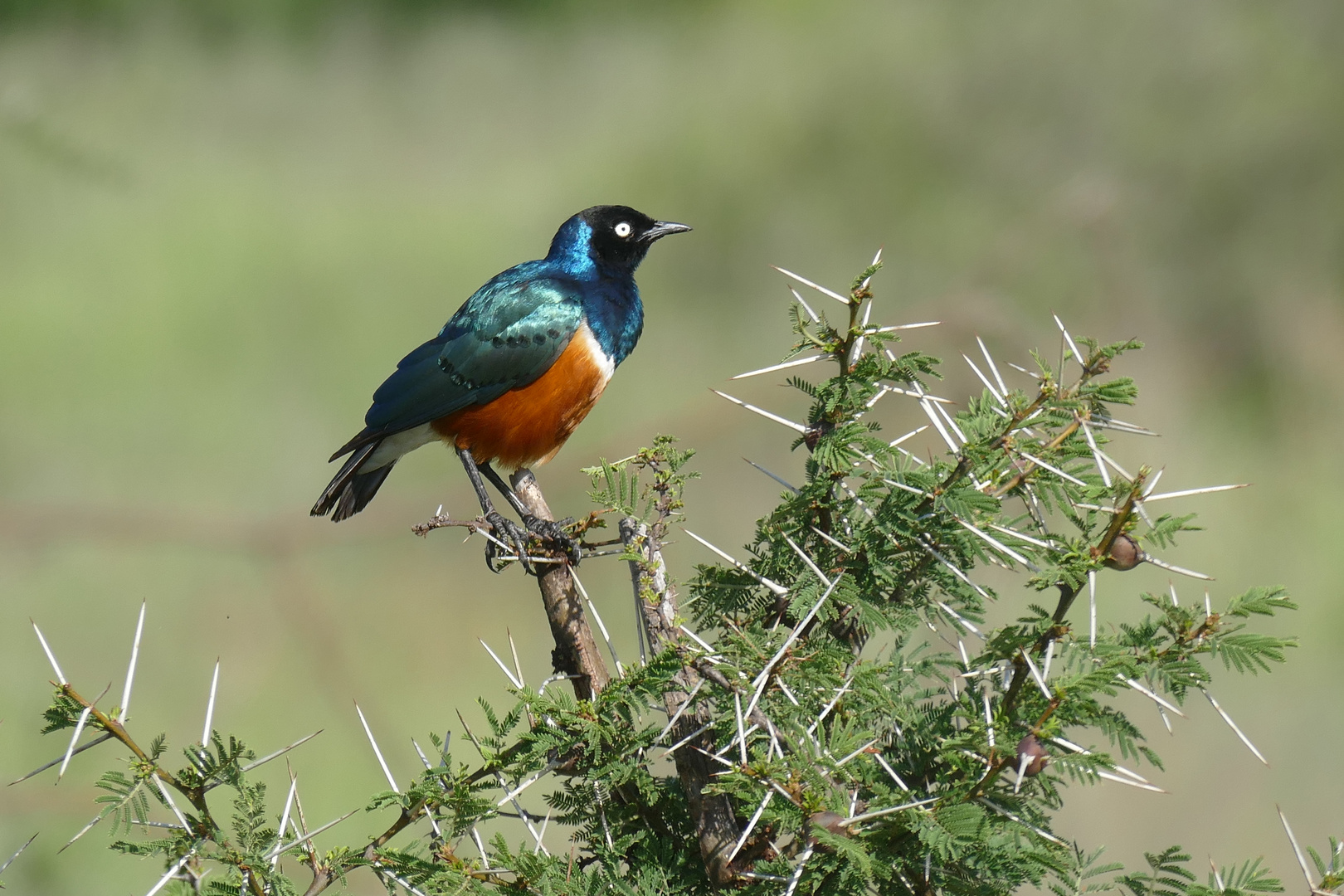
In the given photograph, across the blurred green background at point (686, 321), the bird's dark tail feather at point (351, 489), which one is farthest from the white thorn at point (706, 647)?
the blurred green background at point (686, 321)

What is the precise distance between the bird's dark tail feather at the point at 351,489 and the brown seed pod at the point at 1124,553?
2.55 metres

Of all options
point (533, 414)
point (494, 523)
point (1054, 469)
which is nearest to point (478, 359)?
point (533, 414)

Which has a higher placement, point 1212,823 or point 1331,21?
point 1331,21

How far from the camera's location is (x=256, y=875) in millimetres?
1589

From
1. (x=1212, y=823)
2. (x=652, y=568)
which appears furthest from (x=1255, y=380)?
(x=652, y=568)

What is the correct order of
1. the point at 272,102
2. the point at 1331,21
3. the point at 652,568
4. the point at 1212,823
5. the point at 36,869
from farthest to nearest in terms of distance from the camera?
1. the point at 272,102
2. the point at 1331,21
3. the point at 1212,823
4. the point at 36,869
5. the point at 652,568

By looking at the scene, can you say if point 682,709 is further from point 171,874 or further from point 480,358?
point 480,358

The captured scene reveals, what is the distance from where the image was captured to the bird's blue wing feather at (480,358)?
350 centimetres

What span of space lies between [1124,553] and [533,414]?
2339mm

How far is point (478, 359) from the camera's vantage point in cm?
352

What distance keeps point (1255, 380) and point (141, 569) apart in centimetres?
786

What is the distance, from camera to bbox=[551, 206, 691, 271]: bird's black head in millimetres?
4094

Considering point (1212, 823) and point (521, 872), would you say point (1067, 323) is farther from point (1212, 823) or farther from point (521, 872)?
point (521, 872)

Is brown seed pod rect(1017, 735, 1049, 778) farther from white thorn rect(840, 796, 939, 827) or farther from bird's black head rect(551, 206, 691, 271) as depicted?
bird's black head rect(551, 206, 691, 271)
